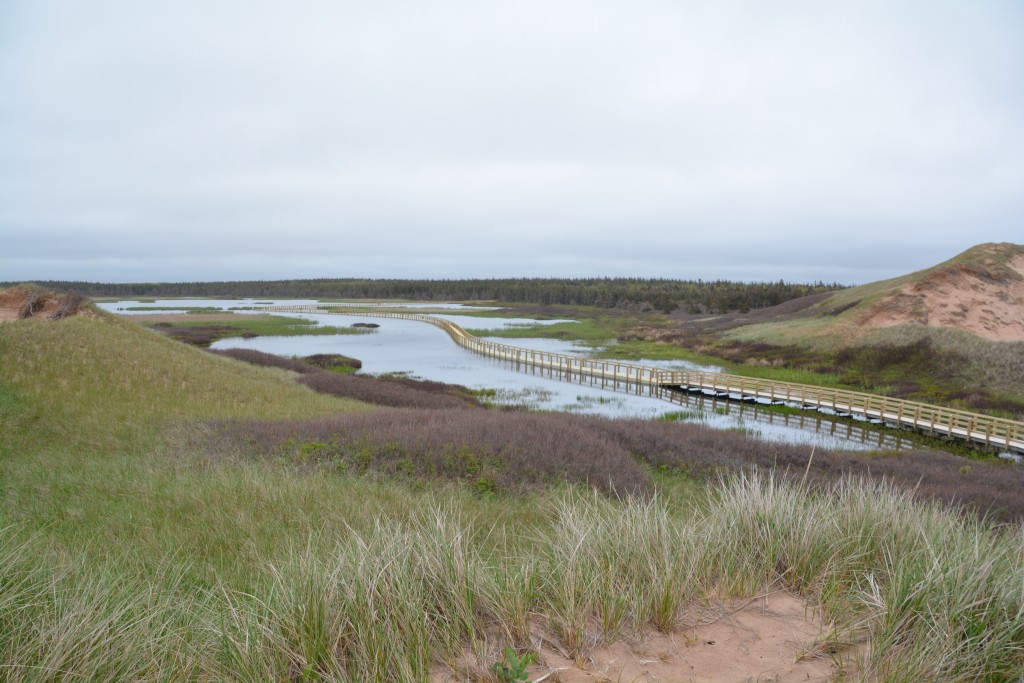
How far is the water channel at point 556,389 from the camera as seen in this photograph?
82.0 ft

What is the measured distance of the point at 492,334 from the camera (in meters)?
67.7

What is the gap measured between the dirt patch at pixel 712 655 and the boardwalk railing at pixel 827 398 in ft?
71.2

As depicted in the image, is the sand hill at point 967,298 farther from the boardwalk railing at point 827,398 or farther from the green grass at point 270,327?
the green grass at point 270,327

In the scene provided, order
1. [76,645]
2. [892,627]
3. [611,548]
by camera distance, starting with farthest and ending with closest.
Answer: [611,548]
[892,627]
[76,645]

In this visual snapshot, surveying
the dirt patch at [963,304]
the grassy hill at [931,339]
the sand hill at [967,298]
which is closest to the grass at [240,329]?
the grassy hill at [931,339]

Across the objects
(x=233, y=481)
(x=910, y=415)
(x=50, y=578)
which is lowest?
(x=910, y=415)

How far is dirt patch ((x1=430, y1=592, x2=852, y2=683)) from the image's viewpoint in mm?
3766

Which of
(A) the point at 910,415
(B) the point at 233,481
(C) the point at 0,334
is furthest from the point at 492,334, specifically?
(B) the point at 233,481

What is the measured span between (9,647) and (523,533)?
166 inches

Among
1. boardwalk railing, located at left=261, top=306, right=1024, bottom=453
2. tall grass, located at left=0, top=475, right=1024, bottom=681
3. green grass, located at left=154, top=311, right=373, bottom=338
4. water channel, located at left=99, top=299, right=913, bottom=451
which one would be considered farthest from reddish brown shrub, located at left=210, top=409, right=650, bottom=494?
green grass, located at left=154, top=311, right=373, bottom=338

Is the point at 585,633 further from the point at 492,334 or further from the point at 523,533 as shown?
the point at 492,334

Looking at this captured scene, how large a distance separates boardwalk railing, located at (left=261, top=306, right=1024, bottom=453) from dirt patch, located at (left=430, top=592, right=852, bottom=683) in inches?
854

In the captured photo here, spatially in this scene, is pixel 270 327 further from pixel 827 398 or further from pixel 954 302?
pixel 954 302

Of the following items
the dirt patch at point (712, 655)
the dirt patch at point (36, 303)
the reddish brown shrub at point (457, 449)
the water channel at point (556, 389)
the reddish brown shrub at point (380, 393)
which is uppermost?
the dirt patch at point (36, 303)
